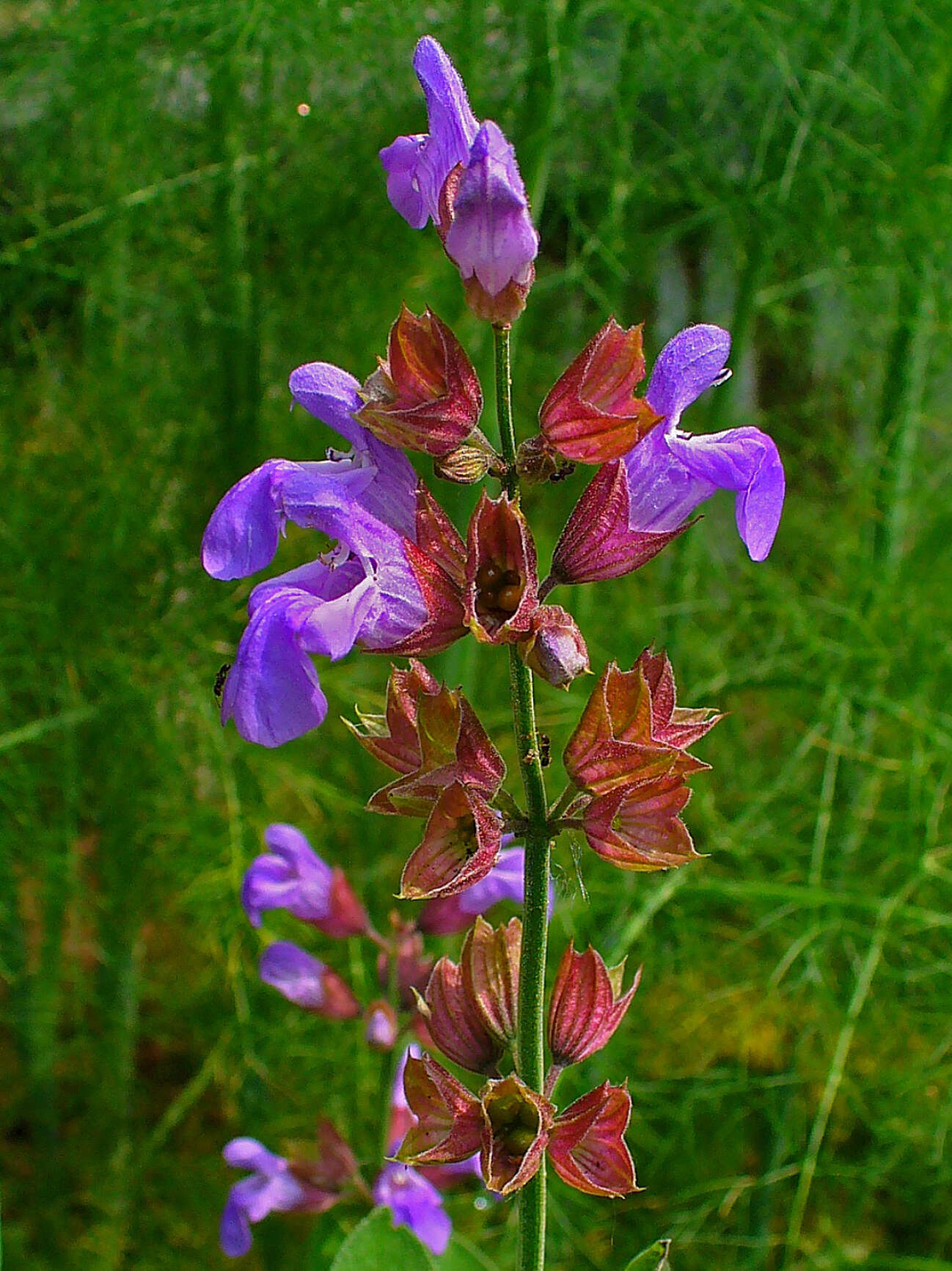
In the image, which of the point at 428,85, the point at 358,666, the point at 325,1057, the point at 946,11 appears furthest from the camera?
the point at 358,666

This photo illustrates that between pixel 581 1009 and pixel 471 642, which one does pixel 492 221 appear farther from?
pixel 471 642

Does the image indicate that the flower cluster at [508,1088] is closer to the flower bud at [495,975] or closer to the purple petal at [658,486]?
the flower bud at [495,975]

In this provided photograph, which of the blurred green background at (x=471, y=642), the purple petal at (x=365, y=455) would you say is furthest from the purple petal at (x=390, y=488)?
the blurred green background at (x=471, y=642)

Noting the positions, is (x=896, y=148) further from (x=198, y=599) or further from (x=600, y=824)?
(x=600, y=824)

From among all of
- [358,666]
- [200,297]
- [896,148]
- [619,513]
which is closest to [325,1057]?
[358,666]

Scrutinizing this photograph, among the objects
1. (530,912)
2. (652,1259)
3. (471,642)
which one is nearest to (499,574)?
(530,912)

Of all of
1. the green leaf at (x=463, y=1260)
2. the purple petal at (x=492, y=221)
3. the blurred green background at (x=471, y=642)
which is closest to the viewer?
the purple petal at (x=492, y=221)
